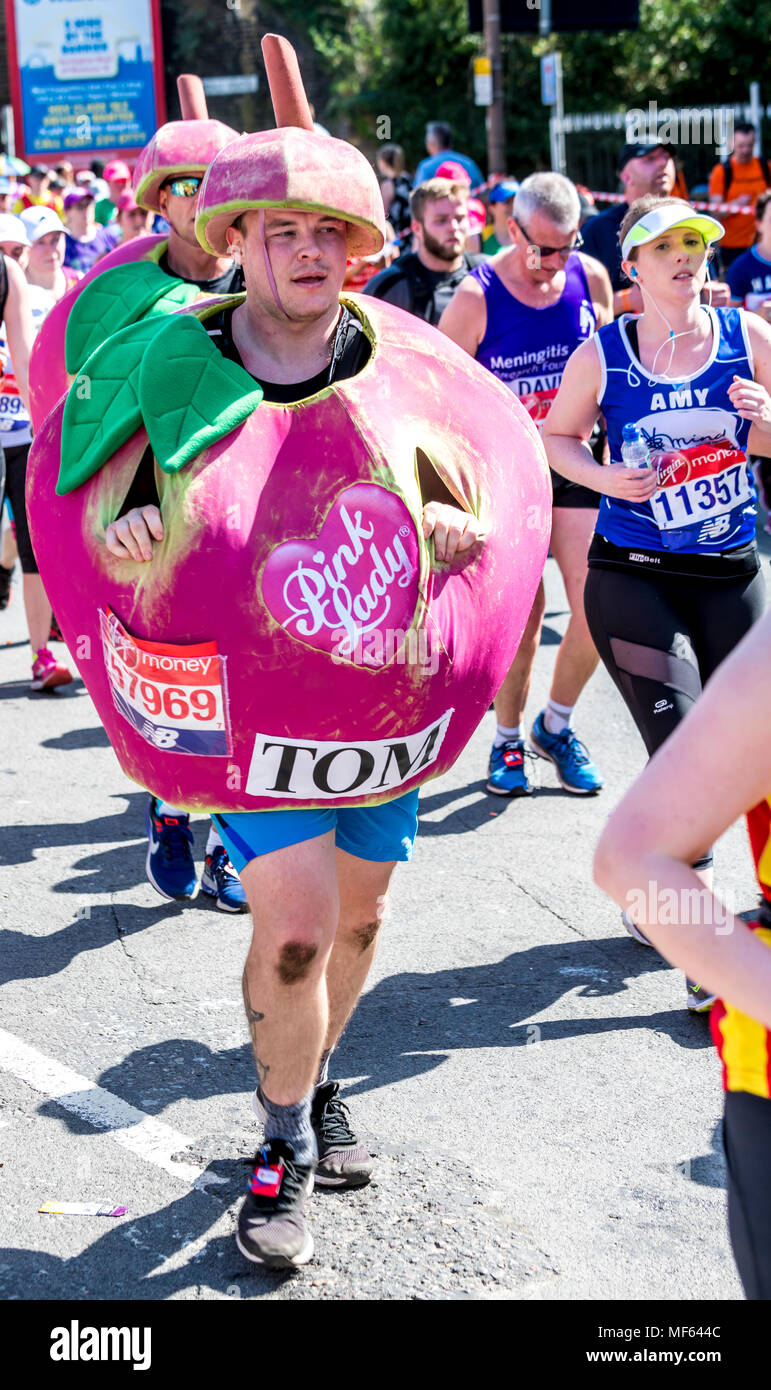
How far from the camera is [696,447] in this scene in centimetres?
419

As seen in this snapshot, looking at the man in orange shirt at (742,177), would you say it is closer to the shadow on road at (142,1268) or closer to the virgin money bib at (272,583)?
the virgin money bib at (272,583)

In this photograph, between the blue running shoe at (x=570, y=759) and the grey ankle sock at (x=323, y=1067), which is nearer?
the grey ankle sock at (x=323, y=1067)

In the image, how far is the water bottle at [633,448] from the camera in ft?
13.7

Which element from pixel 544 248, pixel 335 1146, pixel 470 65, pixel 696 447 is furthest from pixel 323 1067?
pixel 470 65

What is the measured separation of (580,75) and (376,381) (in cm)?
2767

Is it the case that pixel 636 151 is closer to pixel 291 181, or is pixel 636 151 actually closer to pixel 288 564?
pixel 291 181

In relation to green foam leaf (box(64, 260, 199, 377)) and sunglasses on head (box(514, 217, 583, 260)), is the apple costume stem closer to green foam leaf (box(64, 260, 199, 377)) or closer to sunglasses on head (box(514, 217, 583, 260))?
green foam leaf (box(64, 260, 199, 377))

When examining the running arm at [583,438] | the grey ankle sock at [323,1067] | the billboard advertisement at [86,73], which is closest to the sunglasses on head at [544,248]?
the running arm at [583,438]

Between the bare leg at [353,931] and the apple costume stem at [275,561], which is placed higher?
the apple costume stem at [275,561]

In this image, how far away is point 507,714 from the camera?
5910 mm

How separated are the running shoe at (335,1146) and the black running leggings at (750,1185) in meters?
1.40

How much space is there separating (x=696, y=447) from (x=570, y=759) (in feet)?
6.23
